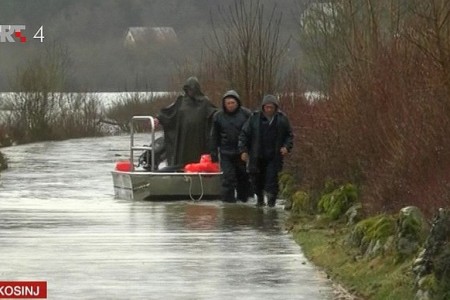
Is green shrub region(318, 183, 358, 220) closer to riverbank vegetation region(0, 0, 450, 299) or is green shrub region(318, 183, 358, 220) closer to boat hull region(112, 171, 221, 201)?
riverbank vegetation region(0, 0, 450, 299)

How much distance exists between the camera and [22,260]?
46.0 feet

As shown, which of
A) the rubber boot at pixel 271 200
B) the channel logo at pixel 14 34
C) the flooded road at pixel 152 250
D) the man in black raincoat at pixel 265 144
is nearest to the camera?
the flooded road at pixel 152 250

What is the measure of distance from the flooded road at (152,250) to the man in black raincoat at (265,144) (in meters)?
0.40

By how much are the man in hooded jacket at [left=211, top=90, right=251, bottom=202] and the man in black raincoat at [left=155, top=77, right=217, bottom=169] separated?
65.6 inches

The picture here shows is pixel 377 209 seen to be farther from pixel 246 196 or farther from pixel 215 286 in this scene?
pixel 246 196

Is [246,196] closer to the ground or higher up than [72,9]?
closer to the ground

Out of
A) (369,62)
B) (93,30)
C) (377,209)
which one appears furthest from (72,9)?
(377,209)

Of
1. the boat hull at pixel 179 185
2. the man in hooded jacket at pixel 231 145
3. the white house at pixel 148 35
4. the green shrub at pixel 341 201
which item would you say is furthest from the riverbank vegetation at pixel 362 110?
the white house at pixel 148 35

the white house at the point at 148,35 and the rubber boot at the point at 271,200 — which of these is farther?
the white house at the point at 148,35

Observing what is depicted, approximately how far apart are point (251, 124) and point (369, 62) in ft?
9.64

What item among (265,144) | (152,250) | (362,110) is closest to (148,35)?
(265,144)

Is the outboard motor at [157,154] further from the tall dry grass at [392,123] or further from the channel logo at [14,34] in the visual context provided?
the channel logo at [14,34]

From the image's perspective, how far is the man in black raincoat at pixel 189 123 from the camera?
23.2 metres

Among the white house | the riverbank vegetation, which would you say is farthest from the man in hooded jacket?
the white house
